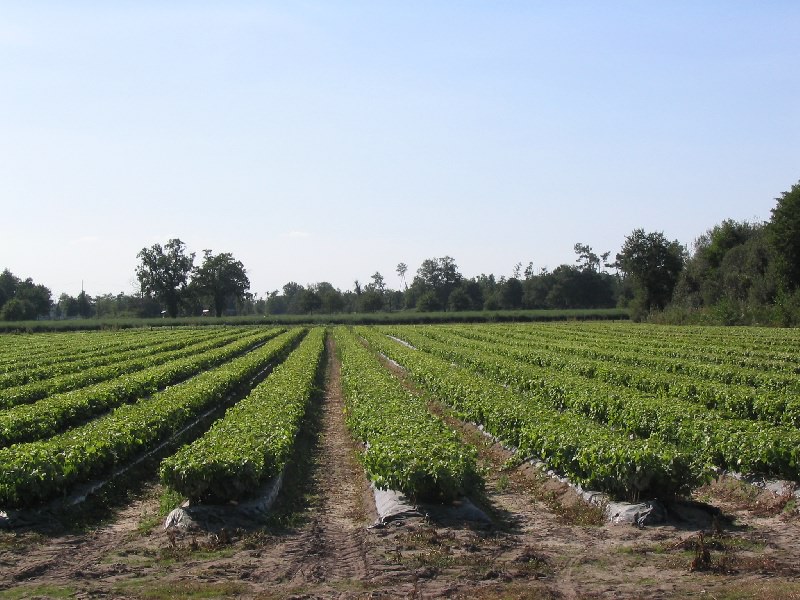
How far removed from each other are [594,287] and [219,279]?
66.4m

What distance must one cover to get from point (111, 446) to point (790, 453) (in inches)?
417

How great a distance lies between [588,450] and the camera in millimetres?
11078

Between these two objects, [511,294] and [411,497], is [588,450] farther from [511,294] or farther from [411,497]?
[511,294]

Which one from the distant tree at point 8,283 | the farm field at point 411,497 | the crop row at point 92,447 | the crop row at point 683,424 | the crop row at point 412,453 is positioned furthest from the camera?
the distant tree at point 8,283

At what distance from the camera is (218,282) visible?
439 feet

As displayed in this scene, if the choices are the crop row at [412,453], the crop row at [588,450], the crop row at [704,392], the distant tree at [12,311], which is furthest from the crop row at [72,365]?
the distant tree at [12,311]

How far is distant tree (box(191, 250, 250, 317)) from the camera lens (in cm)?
13388

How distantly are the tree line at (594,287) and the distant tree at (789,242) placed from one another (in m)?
0.08

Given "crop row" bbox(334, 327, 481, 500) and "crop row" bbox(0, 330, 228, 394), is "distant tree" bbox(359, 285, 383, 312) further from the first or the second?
"crop row" bbox(334, 327, 481, 500)

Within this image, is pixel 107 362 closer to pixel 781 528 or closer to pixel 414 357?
pixel 414 357

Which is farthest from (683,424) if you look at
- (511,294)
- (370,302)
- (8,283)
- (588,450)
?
(8,283)

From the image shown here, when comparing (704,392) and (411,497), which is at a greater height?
(704,392)

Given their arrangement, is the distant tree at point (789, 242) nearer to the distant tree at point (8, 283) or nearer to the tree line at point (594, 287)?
the tree line at point (594, 287)

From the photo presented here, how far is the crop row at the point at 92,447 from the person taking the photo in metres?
10.8
